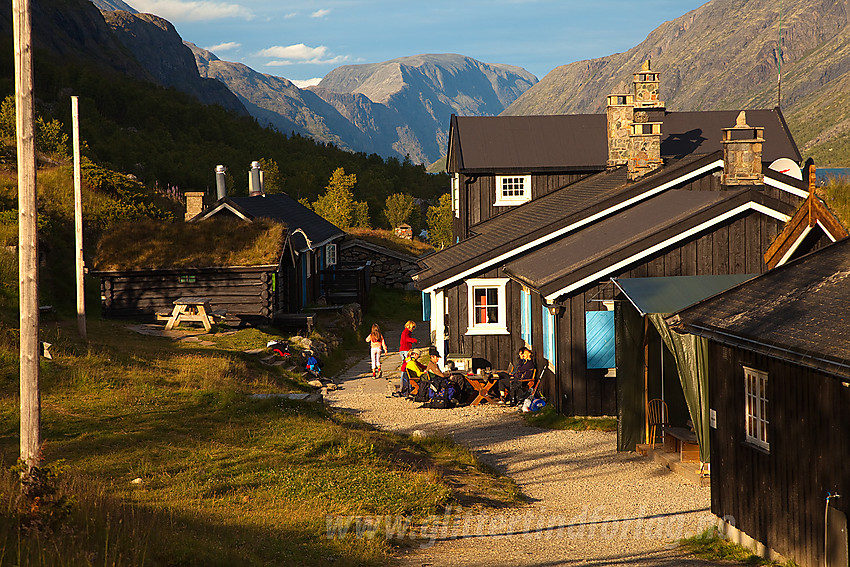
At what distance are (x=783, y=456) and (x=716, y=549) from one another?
171 cm

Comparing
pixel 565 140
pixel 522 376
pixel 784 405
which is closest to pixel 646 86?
pixel 565 140

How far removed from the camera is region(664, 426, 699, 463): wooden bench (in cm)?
1327

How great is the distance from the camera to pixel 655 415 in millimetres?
14414

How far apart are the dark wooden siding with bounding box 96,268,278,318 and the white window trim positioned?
11.4 meters

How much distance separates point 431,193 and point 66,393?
69.7 m

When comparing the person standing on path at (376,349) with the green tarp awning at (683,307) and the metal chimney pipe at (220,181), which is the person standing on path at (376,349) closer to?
the green tarp awning at (683,307)

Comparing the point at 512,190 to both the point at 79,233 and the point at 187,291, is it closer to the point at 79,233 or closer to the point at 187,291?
the point at 187,291

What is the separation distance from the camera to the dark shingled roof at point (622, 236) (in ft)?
54.4

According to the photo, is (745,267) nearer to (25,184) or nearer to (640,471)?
(640,471)

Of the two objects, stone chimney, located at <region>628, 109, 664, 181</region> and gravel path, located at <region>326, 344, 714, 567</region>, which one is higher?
stone chimney, located at <region>628, 109, 664, 181</region>

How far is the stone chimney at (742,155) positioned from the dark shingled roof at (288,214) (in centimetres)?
1990

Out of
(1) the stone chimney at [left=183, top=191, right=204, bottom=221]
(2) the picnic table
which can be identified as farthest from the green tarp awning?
(1) the stone chimney at [left=183, top=191, right=204, bottom=221]

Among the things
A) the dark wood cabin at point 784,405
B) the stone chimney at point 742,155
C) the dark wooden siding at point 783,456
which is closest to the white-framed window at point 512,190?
the stone chimney at point 742,155

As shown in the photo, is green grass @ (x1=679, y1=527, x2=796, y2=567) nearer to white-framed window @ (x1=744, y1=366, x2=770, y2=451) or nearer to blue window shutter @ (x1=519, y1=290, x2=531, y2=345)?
white-framed window @ (x1=744, y1=366, x2=770, y2=451)
